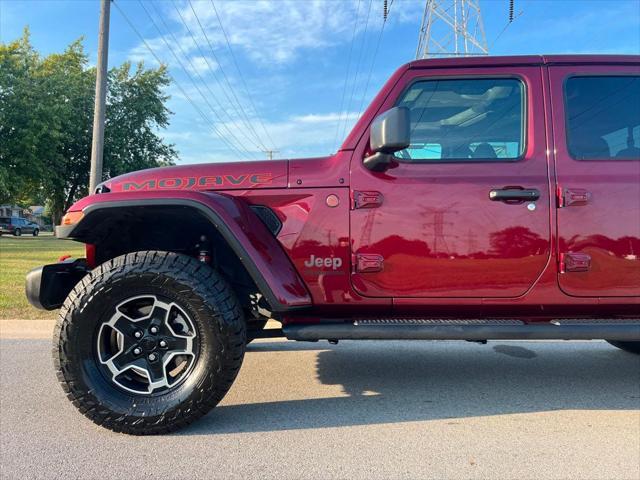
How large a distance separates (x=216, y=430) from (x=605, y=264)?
249 cm

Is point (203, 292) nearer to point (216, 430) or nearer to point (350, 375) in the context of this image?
point (216, 430)

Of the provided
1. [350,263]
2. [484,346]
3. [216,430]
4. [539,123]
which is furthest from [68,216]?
[484,346]

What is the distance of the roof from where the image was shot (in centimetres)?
301

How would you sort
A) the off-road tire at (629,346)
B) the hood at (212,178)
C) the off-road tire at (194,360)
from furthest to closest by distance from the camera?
the off-road tire at (629,346)
the hood at (212,178)
the off-road tire at (194,360)

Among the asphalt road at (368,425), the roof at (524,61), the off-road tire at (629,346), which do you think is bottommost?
the asphalt road at (368,425)

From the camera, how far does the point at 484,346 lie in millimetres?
4707

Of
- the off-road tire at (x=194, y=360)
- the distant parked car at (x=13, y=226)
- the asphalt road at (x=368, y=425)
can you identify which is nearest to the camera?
the asphalt road at (x=368, y=425)

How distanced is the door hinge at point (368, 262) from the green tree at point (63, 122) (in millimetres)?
28345

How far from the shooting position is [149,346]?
2.74m

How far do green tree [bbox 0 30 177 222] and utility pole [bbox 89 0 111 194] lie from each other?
64.5 ft

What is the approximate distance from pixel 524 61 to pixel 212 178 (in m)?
2.13

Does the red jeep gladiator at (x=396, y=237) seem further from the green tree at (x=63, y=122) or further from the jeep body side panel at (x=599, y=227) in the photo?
the green tree at (x=63, y=122)

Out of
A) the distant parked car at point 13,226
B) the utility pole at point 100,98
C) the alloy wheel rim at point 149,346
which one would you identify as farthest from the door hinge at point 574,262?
the distant parked car at point 13,226

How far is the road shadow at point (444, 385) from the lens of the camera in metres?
2.93
